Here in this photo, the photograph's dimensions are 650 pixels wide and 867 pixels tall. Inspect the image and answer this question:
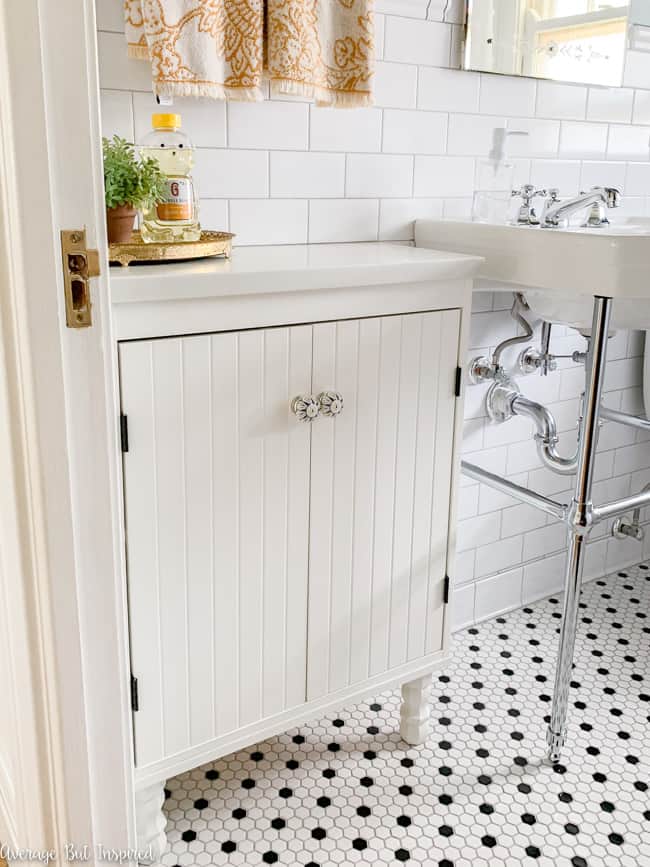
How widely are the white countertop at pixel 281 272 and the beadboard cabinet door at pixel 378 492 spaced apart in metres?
0.08

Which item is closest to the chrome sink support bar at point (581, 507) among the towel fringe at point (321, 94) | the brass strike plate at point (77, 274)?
the towel fringe at point (321, 94)

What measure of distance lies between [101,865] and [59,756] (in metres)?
0.17

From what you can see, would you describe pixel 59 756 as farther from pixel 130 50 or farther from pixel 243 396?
pixel 130 50

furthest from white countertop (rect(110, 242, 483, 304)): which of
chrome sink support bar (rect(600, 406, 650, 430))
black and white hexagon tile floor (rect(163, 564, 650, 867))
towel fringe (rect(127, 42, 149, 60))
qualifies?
black and white hexagon tile floor (rect(163, 564, 650, 867))

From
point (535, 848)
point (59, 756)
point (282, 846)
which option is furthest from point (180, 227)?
point (535, 848)

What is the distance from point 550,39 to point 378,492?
121 cm

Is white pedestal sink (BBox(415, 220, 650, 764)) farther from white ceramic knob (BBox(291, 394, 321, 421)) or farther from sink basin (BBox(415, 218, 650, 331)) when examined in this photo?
white ceramic knob (BBox(291, 394, 321, 421))

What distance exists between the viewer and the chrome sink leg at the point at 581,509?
4.92ft

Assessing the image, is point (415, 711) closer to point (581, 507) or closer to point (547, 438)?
point (581, 507)

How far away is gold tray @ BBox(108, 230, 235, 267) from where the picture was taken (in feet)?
4.03

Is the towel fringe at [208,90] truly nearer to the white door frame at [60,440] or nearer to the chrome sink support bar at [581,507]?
the white door frame at [60,440]

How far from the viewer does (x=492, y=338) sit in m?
2.04

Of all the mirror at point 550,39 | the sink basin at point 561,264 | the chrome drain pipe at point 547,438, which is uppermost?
the mirror at point 550,39

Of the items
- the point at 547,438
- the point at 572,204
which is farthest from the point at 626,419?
the point at 572,204
